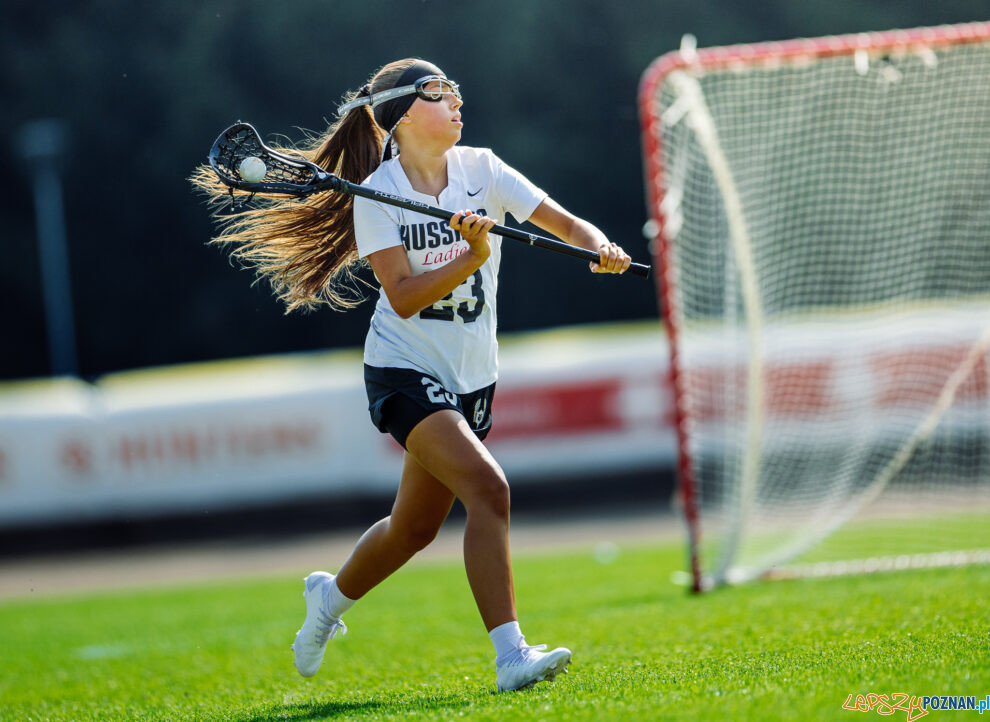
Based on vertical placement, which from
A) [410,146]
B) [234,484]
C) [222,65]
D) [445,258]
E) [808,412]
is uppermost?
[222,65]

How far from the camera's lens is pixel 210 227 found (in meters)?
9.56

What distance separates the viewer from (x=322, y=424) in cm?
1344

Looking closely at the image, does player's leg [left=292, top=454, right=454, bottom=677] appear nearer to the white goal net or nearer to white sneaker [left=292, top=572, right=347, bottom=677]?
white sneaker [left=292, top=572, right=347, bottom=677]

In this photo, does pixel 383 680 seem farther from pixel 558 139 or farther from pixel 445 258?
pixel 558 139

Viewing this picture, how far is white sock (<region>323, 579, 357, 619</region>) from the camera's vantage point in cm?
404

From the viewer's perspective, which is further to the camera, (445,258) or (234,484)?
(234,484)

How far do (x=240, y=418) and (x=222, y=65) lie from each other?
3915 mm

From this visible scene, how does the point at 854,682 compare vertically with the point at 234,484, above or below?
above

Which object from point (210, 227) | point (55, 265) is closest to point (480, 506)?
point (210, 227)

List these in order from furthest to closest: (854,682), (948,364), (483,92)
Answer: (483,92), (948,364), (854,682)

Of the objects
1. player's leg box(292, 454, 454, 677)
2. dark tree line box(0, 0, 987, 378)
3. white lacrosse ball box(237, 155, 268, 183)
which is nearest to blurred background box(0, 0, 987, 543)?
dark tree line box(0, 0, 987, 378)

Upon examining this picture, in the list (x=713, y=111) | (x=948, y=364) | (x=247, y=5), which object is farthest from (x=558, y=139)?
(x=713, y=111)

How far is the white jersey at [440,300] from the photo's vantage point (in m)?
3.74

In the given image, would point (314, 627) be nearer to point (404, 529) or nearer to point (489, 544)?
point (404, 529)
